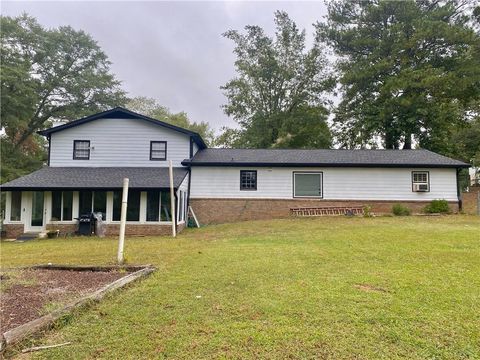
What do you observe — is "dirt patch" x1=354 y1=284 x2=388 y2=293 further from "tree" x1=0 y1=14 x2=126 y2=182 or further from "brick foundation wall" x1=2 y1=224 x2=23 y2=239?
"tree" x1=0 y1=14 x2=126 y2=182

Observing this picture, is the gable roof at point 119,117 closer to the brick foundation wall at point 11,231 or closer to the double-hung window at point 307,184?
the brick foundation wall at point 11,231

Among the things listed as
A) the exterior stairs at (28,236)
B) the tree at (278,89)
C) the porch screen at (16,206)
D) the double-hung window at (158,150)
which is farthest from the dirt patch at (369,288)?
the tree at (278,89)

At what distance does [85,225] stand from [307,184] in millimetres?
11232

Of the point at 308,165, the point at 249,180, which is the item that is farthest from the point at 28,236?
the point at 308,165

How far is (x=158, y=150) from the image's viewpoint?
17.4 metres

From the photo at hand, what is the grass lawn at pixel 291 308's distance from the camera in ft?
10.0

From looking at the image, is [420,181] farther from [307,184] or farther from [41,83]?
[41,83]

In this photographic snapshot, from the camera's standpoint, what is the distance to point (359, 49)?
27984 mm

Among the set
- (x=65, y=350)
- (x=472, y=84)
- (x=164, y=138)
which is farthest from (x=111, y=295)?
(x=472, y=84)

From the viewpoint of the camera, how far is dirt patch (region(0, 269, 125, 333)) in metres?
4.00

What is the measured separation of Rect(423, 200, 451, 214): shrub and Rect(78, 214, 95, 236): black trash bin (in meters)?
16.6

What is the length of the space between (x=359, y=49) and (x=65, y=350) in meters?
30.9

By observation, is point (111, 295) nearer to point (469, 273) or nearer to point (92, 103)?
point (469, 273)

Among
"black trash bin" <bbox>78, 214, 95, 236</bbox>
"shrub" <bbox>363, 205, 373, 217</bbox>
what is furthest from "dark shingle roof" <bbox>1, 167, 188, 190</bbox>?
"shrub" <bbox>363, 205, 373, 217</bbox>
